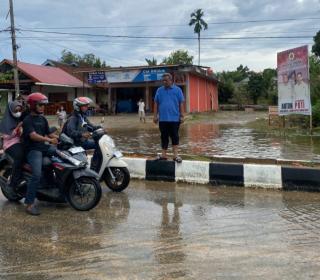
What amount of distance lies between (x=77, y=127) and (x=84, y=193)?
4.45 feet

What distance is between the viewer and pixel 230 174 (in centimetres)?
827

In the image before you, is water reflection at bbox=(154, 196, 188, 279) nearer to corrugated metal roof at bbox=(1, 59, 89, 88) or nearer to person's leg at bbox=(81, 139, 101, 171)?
person's leg at bbox=(81, 139, 101, 171)

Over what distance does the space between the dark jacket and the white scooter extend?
18 cm

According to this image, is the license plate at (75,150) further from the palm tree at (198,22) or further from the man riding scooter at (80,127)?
the palm tree at (198,22)

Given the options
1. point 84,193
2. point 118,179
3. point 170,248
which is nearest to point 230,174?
point 118,179

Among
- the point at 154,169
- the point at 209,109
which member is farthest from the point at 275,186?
the point at 209,109

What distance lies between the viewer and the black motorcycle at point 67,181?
21.1 feet

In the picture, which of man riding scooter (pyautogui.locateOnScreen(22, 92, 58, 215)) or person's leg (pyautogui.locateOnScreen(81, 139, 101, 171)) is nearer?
man riding scooter (pyautogui.locateOnScreen(22, 92, 58, 215))

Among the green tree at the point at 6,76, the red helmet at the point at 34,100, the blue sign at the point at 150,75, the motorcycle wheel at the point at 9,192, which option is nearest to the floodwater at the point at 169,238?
the motorcycle wheel at the point at 9,192

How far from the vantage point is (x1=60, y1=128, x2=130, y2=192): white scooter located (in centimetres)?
750

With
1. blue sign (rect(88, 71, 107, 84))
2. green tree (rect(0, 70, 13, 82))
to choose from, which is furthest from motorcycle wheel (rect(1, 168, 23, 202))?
green tree (rect(0, 70, 13, 82))

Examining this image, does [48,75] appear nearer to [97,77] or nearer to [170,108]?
[97,77]

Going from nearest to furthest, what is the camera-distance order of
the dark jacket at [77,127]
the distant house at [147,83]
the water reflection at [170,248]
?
the water reflection at [170,248], the dark jacket at [77,127], the distant house at [147,83]

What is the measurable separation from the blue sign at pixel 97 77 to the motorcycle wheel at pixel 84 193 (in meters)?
31.9
